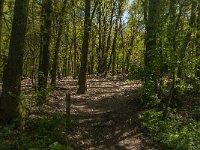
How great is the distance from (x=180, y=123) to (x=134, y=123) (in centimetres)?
183

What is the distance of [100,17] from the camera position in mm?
39594

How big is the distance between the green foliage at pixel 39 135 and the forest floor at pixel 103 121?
47 centimetres

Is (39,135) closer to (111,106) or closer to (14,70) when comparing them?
(14,70)

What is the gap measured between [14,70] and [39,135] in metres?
2.42

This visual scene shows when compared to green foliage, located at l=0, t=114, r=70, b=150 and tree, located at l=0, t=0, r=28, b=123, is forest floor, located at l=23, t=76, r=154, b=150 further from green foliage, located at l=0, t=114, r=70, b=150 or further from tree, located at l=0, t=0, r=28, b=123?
tree, located at l=0, t=0, r=28, b=123

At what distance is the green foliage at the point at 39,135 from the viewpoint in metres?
10.4

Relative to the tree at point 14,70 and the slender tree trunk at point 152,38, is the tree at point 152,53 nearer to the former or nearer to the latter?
the slender tree trunk at point 152,38

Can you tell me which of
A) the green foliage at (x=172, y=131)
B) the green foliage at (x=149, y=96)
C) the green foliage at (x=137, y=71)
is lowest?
the green foliage at (x=172, y=131)

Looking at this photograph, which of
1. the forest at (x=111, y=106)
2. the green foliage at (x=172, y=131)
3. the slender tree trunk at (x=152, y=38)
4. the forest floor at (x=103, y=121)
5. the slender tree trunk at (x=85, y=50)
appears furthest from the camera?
the slender tree trunk at (x=85, y=50)

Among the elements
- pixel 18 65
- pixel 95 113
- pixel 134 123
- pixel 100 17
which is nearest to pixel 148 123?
pixel 134 123

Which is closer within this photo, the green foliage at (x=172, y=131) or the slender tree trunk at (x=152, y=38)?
the green foliage at (x=172, y=131)

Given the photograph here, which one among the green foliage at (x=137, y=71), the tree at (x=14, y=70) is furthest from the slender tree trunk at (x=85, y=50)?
the tree at (x=14, y=70)

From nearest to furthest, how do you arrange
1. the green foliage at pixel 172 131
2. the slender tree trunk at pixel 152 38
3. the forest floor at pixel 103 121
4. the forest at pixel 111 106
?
the forest at pixel 111 106
the green foliage at pixel 172 131
the forest floor at pixel 103 121
the slender tree trunk at pixel 152 38

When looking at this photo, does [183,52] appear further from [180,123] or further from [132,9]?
[132,9]
